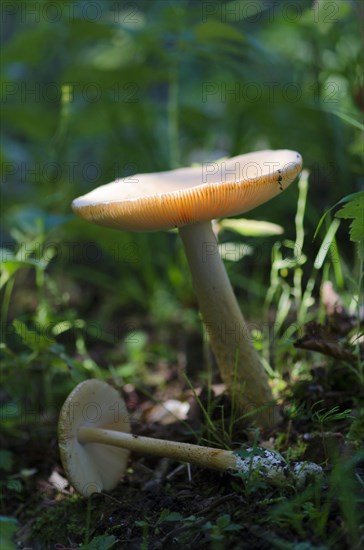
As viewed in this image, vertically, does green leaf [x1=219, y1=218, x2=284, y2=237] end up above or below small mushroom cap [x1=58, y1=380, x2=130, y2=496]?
above

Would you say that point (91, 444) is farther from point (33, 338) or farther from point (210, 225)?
point (210, 225)

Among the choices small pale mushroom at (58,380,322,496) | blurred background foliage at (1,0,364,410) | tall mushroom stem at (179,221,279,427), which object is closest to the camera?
small pale mushroom at (58,380,322,496)

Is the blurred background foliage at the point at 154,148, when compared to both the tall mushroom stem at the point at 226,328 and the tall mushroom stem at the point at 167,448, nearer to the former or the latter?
the tall mushroom stem at the point at 167,448

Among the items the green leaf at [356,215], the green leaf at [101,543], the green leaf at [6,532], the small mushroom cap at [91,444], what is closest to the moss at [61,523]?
the small mushroom cap at [91,444]

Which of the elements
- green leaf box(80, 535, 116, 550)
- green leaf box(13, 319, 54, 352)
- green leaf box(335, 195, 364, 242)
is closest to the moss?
green leaf box(80, 535, 116, 550)

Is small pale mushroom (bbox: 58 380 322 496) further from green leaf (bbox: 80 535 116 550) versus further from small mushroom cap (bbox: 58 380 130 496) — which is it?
green leaf (bbox: 80 535 116 550)

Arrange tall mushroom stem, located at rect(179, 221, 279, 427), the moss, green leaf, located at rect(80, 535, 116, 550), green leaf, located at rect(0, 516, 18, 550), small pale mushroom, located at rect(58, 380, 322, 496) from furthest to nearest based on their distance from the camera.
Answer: tall mushroom stem, located at rect(179, 221, 279, 427)
the moss
small pale mushroom, located at rect(58, 380, 322, 496)
green leaf, located at rect(80, 535, 116, 550)
green leaf, located at rect(0, 516, 18, 550)

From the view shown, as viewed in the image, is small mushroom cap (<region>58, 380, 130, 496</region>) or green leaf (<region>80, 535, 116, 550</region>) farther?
small mushroom cap (<region>58, 380, 130, 496</region>)
